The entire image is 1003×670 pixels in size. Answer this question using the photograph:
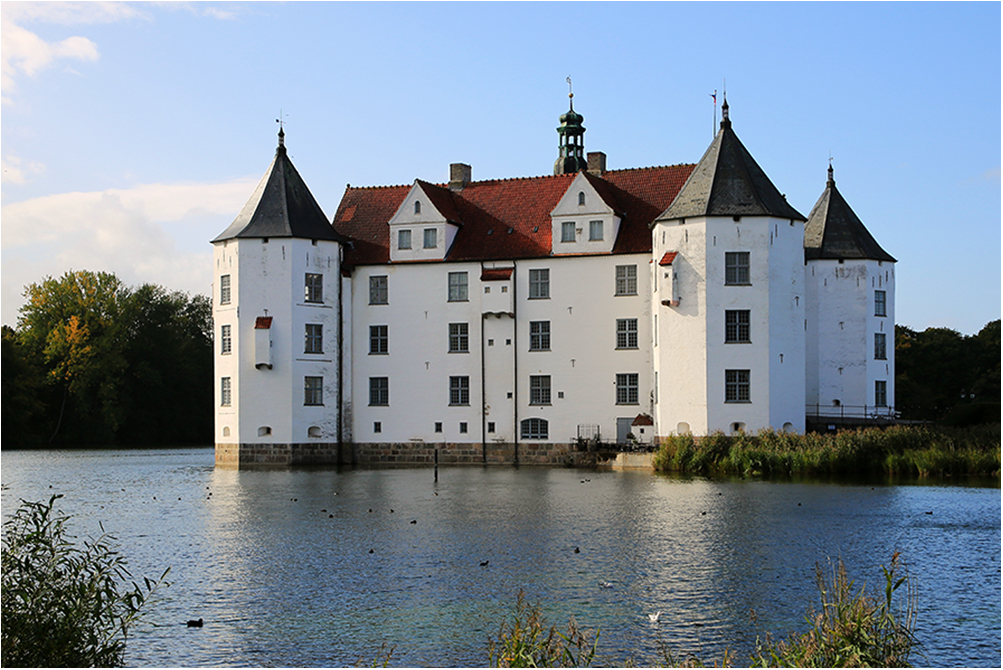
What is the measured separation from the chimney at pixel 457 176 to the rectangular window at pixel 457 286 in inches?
212

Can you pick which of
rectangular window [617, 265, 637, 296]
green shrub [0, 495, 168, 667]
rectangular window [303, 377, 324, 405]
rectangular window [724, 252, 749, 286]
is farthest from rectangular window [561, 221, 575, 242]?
green shrub [0, 495, 168, 667]

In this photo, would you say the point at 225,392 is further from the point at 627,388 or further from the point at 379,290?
the point at 627,388

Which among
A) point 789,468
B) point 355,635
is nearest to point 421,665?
point 355,635

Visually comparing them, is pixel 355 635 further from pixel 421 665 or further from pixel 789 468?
pixel 789 468

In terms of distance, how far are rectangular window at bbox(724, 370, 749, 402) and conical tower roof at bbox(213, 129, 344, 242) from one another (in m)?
17.4

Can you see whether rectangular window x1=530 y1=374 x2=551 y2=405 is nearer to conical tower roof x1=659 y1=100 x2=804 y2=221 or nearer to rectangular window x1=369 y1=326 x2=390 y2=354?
rectangular window x1=369 y1=326 x2=390 y2=354

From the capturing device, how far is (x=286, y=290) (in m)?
45.1

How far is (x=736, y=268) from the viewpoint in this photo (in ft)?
134

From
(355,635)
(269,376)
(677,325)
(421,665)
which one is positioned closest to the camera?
(421,665)

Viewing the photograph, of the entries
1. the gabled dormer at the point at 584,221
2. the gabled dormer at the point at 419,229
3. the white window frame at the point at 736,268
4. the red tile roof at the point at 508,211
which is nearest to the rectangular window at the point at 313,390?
the red tile roof at the point at 508,211

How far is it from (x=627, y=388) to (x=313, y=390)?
509 inches

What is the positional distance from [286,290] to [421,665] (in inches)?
1351

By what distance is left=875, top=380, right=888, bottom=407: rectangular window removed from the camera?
151 feet

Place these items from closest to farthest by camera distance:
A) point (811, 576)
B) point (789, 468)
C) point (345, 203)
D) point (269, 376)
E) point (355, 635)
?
1. point (355, 635)
2. point (811, 576)
3. point (789, 468)
4. point (269, 376)
5. point (345, 203)
